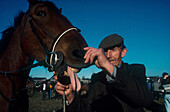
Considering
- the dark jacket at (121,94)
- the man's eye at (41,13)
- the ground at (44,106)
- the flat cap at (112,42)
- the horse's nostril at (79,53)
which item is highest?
the man's eye at (41,13)

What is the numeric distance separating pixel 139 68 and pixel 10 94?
2531 mm

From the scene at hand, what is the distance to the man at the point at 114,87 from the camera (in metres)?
1.32

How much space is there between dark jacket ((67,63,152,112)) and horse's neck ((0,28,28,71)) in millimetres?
1378

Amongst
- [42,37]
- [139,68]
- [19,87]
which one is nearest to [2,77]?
[19,87]

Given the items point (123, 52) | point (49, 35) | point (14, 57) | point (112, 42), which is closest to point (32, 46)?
point (49, 35)

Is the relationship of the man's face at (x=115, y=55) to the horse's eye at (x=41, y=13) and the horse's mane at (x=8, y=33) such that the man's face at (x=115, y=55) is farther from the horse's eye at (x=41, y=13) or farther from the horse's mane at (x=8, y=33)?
the horse's mane at (x=8, y=33)

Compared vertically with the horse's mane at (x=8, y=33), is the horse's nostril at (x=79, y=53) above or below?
below

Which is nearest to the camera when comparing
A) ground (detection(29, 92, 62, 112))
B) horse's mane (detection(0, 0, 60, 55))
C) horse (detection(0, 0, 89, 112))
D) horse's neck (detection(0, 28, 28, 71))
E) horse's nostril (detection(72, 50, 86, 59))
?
horse's nostril (detection(72, 50, 86, 59))

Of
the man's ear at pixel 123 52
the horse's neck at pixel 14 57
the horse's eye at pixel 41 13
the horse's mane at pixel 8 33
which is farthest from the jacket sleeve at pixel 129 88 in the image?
the horse's mane at pixel 8 33

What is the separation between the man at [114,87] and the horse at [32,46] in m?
0.29

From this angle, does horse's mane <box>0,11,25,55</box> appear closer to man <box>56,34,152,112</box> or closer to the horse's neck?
the horse's neck

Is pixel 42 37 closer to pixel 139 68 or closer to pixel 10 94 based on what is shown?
pixel 10 94

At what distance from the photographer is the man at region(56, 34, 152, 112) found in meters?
1.32

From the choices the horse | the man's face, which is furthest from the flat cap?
the horse
